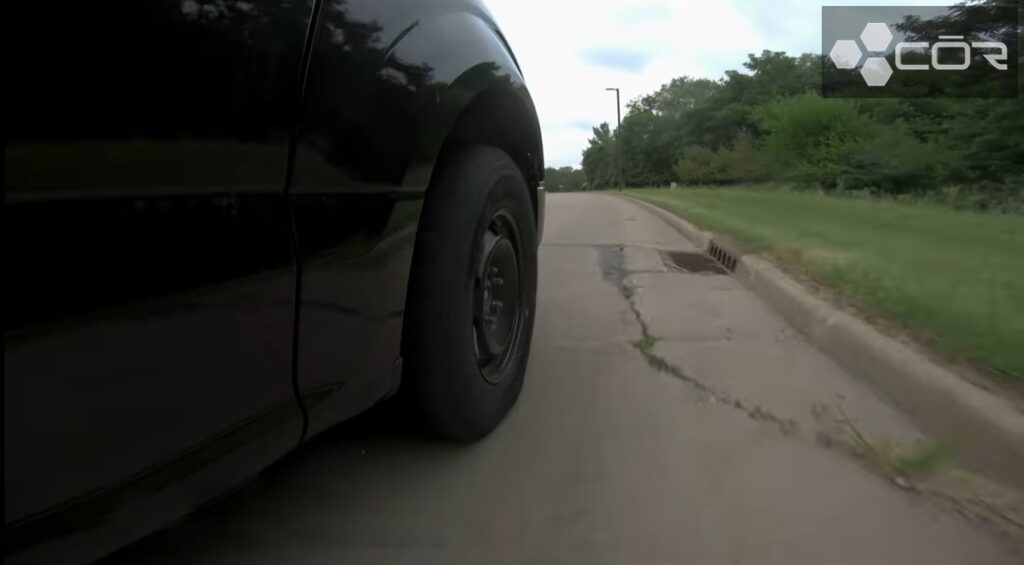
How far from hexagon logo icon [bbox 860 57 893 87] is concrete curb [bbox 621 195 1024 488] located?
31.6 metres

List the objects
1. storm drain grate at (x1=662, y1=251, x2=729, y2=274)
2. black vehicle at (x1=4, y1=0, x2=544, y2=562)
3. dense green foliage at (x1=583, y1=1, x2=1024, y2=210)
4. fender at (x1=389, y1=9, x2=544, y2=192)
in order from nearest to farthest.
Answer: black vehicle at (x1=4, y1=0, x2=544, y2=562)
fender at (x1=389, y1=9, x2=544, y2=192)
storm drain grate at (x1=662, y1=251, x2=729, y2=274)
dense green foliage at (x1=583, y1=1, x2=1024, y2=210)

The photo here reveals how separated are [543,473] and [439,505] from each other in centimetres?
43

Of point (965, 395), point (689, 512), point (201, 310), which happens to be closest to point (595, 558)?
point (689, 512)

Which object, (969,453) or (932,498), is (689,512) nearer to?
(932,498)

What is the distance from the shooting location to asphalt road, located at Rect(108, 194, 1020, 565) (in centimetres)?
221

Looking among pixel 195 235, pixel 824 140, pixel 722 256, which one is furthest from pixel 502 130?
pixel 824 140

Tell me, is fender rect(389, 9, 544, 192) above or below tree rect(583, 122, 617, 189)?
below

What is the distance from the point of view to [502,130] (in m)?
3.20

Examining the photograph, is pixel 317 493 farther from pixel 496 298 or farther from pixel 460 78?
pixel 460 78

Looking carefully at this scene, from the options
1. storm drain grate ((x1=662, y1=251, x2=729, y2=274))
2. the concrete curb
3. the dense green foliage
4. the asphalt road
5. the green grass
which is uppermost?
the dense green foliage

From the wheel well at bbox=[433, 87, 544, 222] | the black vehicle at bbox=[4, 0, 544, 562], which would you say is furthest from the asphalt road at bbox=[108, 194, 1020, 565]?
the wheel well at bbox=[433, 87, 544, 222]

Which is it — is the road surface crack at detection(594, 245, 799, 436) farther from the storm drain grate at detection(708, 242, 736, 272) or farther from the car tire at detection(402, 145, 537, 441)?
the storm drain grate at detection(708, 242, 736, 272)

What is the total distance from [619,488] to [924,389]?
1491mm

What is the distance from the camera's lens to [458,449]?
113 inches
